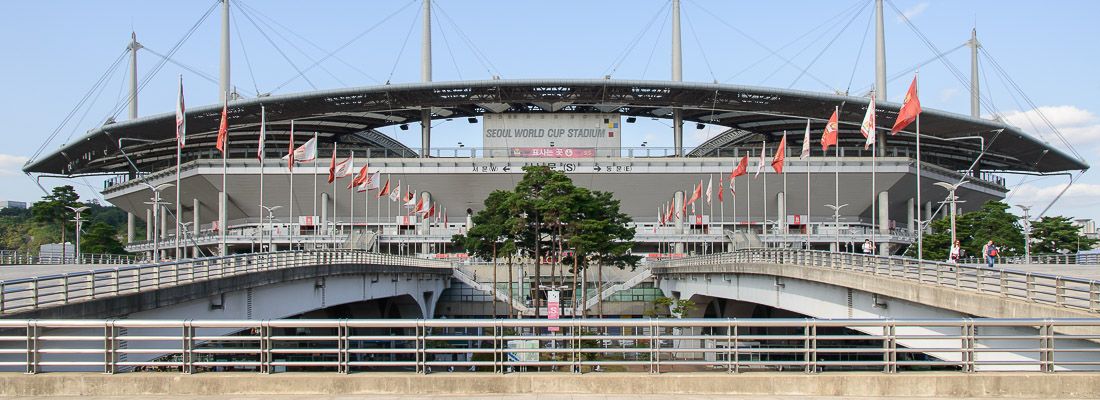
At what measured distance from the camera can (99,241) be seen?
119938mm

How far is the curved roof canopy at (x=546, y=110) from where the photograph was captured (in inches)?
4090

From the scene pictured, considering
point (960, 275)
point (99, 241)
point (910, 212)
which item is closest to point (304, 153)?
point (960, 275)

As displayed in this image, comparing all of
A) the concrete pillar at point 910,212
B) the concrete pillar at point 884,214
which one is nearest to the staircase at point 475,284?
the concrete pillar at point 884,214

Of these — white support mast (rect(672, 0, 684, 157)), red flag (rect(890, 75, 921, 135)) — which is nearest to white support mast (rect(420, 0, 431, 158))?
white support mast (rect(672, 0, 684, 157))

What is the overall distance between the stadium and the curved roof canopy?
0.24 m

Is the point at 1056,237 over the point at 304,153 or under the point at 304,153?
under

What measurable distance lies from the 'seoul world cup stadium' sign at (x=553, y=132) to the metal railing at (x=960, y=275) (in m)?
52.6

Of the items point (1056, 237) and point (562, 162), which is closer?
point (1056, 237)

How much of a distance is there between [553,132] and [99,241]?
182ft

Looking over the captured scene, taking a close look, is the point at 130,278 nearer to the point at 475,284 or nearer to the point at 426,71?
the point at 475,284

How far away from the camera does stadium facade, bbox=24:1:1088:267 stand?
105 metres

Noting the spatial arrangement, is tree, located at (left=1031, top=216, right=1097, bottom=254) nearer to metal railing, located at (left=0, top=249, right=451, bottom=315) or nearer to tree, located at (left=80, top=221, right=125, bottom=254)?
metal railing, located at (left=0, top=249, right=451, bottom=315)

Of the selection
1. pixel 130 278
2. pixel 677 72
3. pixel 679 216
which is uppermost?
pixel 677 72

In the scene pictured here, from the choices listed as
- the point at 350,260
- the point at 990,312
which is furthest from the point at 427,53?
the point at 990,312
